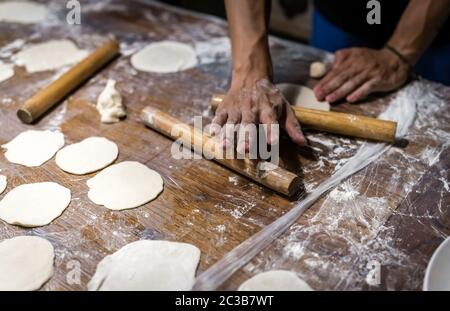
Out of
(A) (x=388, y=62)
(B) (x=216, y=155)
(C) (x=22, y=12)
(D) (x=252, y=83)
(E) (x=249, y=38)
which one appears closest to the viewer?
(B) (x=216, y=155)

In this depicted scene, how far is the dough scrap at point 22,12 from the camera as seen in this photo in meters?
2.71

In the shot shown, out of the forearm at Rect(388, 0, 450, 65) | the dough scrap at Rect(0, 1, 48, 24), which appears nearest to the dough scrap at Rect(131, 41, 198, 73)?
the dough scrap at Rect(0, 1, 48, 24)

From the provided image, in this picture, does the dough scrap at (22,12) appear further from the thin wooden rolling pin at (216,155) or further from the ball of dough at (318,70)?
the ball of dough at (318,70)

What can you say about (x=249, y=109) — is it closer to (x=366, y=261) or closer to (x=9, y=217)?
(x=366, y=261)

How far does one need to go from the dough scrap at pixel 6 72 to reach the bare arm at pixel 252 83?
1166 millimetres

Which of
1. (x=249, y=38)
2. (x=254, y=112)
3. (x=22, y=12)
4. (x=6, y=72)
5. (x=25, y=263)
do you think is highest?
(x=249, y=38)

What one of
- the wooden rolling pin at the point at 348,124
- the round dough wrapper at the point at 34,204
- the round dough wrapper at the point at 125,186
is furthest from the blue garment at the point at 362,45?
the round dough wrapper at the point at 34,204

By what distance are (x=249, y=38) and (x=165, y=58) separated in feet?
2.00

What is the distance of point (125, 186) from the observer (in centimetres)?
155

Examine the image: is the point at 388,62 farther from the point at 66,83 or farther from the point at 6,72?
the point at 6,72

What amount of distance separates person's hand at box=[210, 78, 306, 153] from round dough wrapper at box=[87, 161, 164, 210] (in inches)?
11.5

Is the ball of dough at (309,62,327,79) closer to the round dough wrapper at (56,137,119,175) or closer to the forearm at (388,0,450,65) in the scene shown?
the forearm at (388,0,450,65)

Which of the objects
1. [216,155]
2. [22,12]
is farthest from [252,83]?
[22,12]

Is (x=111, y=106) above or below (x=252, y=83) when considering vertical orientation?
below
